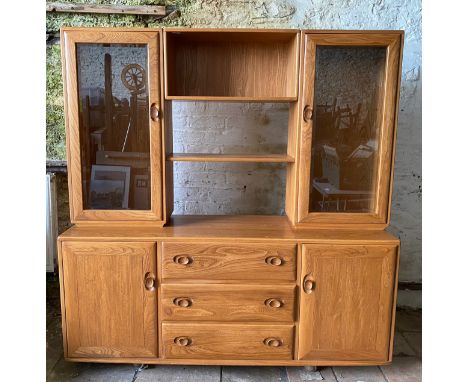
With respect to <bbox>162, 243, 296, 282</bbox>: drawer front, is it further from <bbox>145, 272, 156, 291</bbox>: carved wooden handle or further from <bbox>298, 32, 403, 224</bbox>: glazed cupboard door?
<bbox>298, 32, 403, 224</bbox>: glazed cupboard door

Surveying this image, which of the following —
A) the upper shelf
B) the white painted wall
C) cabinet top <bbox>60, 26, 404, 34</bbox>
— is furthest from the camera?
the white painted wall

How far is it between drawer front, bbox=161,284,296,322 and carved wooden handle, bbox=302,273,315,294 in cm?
5

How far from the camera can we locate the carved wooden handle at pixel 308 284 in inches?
63.0

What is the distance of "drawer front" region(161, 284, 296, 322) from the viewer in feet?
5.30

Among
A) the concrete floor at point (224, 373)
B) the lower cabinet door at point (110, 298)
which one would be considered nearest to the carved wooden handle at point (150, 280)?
the lower cabinet door at point (110, 298)

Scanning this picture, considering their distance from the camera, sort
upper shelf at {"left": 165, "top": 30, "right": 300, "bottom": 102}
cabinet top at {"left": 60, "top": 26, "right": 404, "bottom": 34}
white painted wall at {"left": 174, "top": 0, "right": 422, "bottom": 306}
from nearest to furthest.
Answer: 1. cabinet top at {"left": 60, "top": 26, "right": 404, "bottom": 34}
2. upper shelf at {"left": 165, "top": 30, "right": 300, "bottom": 102}
3. white painted wall at {"left": 174, "top": 0, "right": 422, "bottom": 306}

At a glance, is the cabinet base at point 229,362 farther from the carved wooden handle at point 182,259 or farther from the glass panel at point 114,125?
the glass panel at point 114,125

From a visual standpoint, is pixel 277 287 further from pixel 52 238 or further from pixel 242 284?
pixel 52 238

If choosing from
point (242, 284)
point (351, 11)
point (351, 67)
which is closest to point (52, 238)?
point (242, 284)

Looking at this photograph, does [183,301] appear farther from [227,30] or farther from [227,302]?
A: [227,30]

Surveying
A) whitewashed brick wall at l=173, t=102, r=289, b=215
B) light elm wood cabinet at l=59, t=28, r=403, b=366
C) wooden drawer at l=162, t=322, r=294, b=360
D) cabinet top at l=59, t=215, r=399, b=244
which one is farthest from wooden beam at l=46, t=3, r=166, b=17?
wooden drawer at l=162, t=322, r=294, b=360

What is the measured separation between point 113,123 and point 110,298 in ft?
2.58

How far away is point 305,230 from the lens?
169cm
